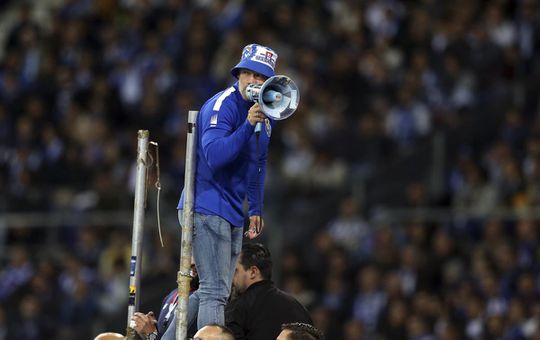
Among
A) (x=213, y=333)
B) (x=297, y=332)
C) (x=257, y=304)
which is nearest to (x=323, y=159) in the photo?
(x=257, y=304)

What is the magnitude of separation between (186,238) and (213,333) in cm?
70

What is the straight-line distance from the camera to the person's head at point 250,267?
1213cm

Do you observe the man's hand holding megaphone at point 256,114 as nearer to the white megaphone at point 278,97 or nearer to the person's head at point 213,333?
the white megaphone at point 278,97

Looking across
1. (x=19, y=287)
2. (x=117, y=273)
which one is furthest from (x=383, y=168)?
(x=19, y=287)

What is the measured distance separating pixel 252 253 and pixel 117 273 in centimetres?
969

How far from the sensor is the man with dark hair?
1194 centimetres

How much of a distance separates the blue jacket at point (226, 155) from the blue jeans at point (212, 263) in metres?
0.09

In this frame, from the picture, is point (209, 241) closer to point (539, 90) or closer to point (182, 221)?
point (182, 221)

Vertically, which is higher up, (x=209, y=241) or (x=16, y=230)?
(x=209, y=241)

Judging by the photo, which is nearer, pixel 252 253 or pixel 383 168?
pixel 252 253

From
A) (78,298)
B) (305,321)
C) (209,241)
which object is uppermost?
(209,241)

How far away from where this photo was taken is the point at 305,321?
40.0ft

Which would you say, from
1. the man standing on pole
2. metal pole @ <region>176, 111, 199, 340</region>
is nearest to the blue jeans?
the man standing on pole

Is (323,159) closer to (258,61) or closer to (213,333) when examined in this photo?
(258,61)
